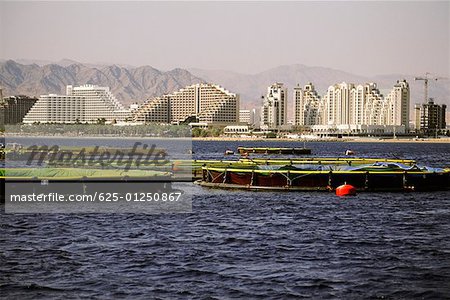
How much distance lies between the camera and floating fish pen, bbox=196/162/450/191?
61875 mm

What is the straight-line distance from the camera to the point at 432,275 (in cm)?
2978

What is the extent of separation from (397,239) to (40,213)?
74.6ft

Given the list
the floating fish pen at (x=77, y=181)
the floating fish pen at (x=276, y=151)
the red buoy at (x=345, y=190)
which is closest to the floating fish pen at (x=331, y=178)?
the red buoy at (x=345, y=190)

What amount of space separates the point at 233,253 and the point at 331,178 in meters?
29.5

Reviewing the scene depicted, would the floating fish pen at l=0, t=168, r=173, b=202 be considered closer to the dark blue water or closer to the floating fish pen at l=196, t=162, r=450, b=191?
the dark blue water

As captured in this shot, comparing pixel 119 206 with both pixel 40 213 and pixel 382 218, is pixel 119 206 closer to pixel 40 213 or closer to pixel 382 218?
pixel 40 213

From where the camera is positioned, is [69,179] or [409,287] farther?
[69,179]

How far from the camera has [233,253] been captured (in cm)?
3372

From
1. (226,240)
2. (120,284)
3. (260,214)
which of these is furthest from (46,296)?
(260,214)

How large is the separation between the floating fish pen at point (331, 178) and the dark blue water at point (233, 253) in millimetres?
9826

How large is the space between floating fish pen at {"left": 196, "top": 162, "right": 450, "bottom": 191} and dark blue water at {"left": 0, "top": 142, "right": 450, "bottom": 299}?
9.83 m

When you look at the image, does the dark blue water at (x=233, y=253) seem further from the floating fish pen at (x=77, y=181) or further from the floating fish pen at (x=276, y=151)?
the floating fish pen at (x=276, y=151)

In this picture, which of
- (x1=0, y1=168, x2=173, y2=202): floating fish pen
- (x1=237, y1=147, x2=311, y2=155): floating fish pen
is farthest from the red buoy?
(x1=237, y1=147, x2=311, y2=155): floating fish pen

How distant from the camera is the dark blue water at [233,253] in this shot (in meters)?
27.1
